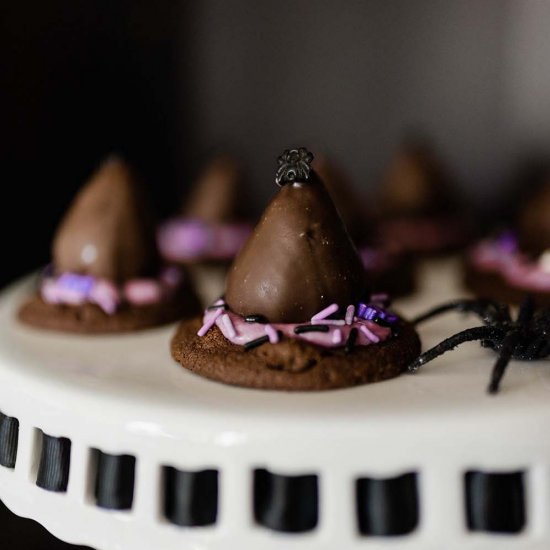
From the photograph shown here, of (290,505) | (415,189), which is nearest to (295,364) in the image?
(290,505)

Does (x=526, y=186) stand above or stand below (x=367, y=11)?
below

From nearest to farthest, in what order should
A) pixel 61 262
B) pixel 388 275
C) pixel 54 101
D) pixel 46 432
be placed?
1. pixel 46 432
2. pixel 61 262
3. pixel 388 275
4. pixel 54 101

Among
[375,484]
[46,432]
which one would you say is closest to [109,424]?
[46,432]

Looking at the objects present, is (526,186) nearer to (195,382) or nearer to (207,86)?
(207,86)

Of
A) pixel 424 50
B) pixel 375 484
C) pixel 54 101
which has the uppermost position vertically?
pixel 424 50

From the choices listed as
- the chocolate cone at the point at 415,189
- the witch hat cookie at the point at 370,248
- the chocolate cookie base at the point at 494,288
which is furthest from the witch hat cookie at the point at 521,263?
the chocolate cone at the point at 415,189

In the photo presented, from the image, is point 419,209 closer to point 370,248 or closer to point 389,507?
point 370,248
